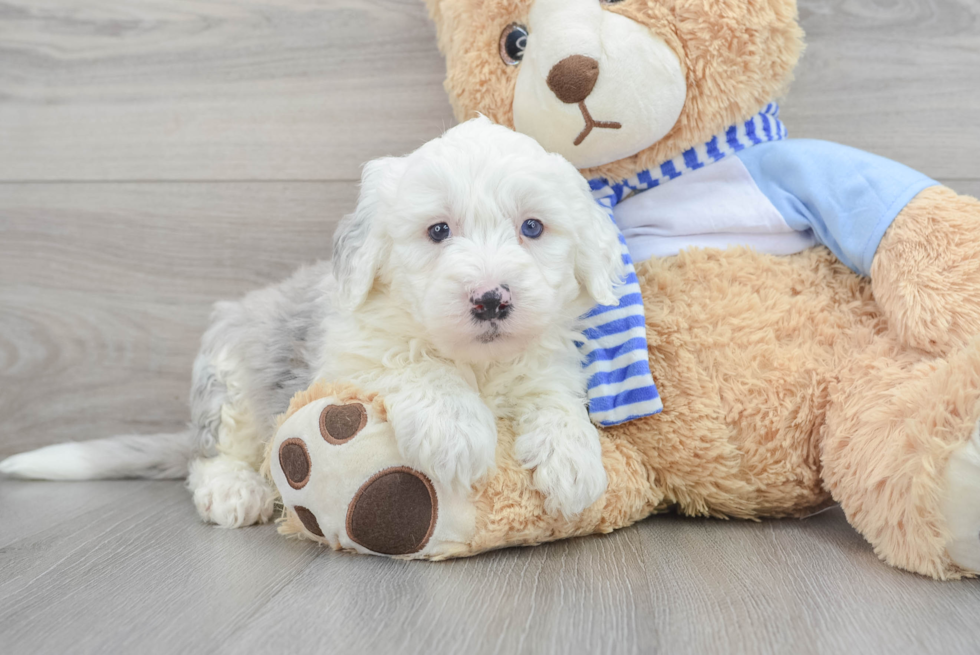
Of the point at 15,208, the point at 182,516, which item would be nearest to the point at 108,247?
the point at 15,208

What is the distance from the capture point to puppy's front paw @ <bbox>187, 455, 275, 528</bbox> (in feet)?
5.02

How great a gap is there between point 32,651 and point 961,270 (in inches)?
59.1

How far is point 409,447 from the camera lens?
1.15 meters

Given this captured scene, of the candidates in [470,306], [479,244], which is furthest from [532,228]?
[470,306]

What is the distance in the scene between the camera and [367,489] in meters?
1.17

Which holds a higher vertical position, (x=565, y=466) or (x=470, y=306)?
(x=470, y=306)

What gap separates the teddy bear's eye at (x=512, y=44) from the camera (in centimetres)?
148

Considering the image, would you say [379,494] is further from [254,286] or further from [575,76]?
[254,286]

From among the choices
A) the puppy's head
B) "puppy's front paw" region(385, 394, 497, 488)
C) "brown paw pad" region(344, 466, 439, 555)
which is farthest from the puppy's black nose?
"brown paw pad" region(344, 466, 439, 555)

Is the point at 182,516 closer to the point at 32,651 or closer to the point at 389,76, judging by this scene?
the point at 32,651

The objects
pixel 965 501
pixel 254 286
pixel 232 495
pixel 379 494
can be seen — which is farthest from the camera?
pixel 254 286

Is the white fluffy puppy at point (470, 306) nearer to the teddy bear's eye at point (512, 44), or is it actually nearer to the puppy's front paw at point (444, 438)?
the puppy's front paw at point (444, 438)

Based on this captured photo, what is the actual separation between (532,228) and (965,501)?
2.48 ft

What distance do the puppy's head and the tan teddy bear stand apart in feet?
0.60
